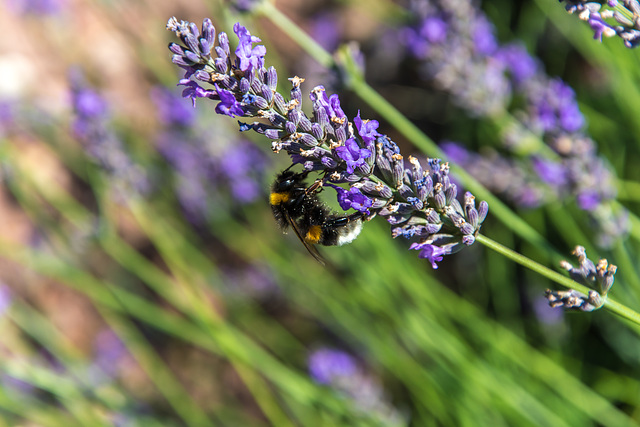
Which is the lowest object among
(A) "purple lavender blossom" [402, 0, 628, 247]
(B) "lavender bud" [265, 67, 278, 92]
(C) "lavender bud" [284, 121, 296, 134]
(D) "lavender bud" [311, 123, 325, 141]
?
(C) "lavender bud" [284, 121, 296, 134]

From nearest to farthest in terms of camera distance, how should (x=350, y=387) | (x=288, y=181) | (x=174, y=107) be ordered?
(x=288, y=181) < (x=350, y=387) < (x=174, y=107)

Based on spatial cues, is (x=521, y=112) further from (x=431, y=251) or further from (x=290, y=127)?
(x=290, y=127)

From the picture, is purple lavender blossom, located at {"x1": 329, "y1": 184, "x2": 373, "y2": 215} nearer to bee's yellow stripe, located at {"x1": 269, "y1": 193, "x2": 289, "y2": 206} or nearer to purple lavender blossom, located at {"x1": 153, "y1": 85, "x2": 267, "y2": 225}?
bee's yellow stripe, located at {"x1": 269, "y1": 193, "x2": 289, "y2": 206}

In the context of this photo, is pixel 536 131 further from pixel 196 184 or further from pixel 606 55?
pixel 196 184

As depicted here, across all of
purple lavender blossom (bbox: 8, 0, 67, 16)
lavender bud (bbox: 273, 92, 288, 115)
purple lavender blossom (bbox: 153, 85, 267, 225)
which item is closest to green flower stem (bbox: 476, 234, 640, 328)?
lavender bud (bbox: 273, 92, 288, 115)

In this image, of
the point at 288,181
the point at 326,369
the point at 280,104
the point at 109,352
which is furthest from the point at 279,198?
the point at 109,352

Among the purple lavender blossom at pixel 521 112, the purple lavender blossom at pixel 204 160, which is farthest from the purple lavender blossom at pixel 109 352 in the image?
the purple lavender blossom at pixel 521 112

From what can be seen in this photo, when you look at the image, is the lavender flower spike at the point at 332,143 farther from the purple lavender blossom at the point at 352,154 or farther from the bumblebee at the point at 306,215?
the bumblebee at the point at 306,215
